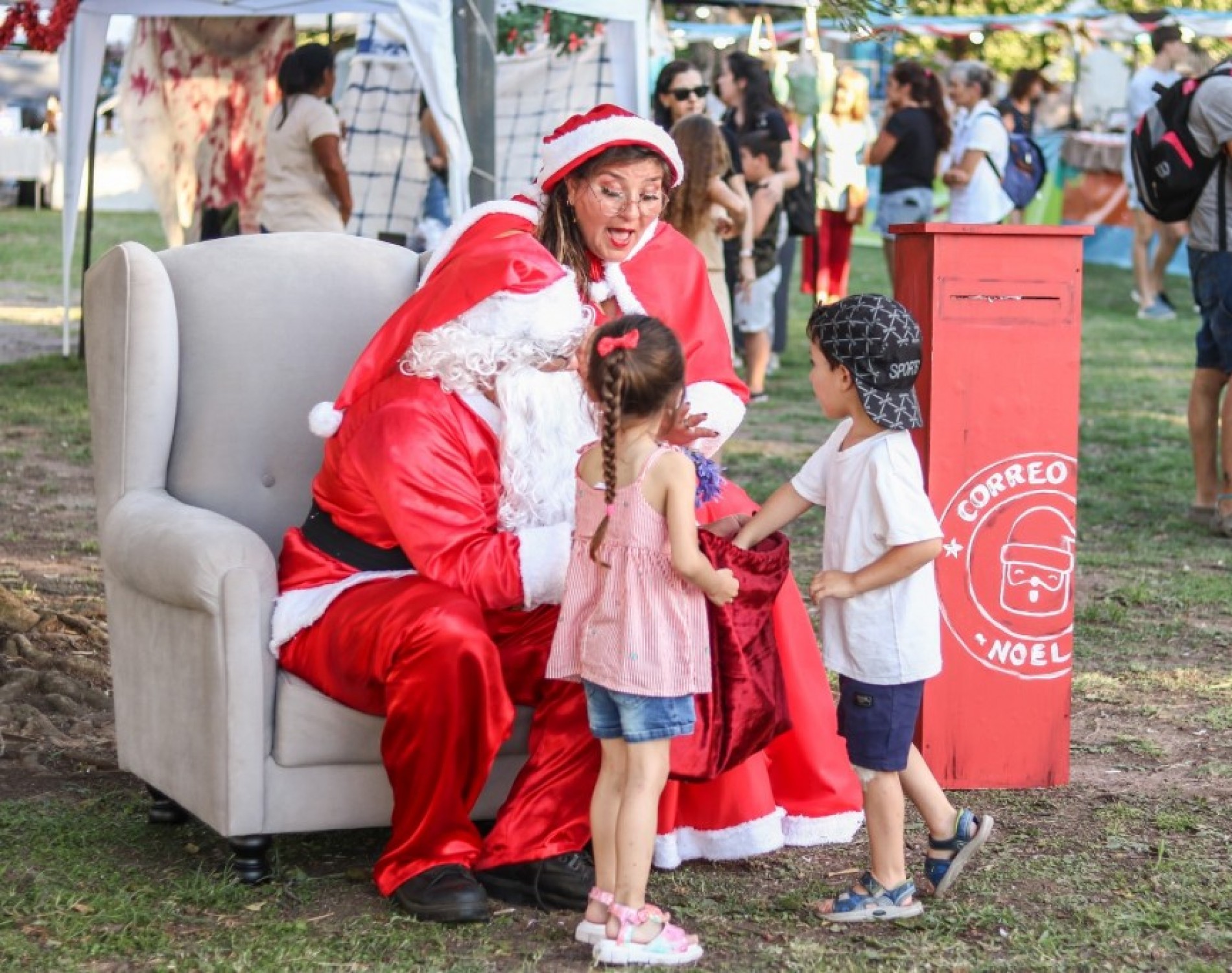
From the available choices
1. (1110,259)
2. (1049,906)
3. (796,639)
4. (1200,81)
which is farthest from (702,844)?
(1110,259)

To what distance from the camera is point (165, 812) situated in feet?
12.4

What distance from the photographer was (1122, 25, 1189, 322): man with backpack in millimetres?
12359

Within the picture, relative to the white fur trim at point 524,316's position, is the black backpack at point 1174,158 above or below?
above

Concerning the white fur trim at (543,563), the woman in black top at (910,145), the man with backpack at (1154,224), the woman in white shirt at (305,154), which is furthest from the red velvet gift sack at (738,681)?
the man with backpack at (1154,224)

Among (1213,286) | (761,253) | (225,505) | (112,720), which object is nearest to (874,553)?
(225,505)

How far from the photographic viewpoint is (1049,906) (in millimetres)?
3340

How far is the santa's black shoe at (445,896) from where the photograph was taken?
3.18m

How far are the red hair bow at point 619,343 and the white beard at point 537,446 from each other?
531 millimetres

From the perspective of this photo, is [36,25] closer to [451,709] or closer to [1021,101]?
[451,709]

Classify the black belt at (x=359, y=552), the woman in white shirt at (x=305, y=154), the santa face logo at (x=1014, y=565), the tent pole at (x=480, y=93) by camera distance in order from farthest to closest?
the woman in white shirt at (x=305, y=154) < the tent pole at (x=480, y=93) < the santa face logo at (x=1014, y=565) < the black belt at (x=359, y=552)

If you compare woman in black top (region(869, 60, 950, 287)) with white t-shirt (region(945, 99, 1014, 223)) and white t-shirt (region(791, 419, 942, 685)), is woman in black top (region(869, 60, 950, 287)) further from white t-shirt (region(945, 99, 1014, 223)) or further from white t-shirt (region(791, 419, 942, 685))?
white t-shirt (region(791, 419, 942, 685))

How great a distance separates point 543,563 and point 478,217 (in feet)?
2.76

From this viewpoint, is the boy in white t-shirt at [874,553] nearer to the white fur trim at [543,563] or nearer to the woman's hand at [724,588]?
the woman's hand at [724,588]

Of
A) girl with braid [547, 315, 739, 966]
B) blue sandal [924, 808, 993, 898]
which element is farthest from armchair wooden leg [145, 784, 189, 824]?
blue sandal [924, 808, 993, 898]
